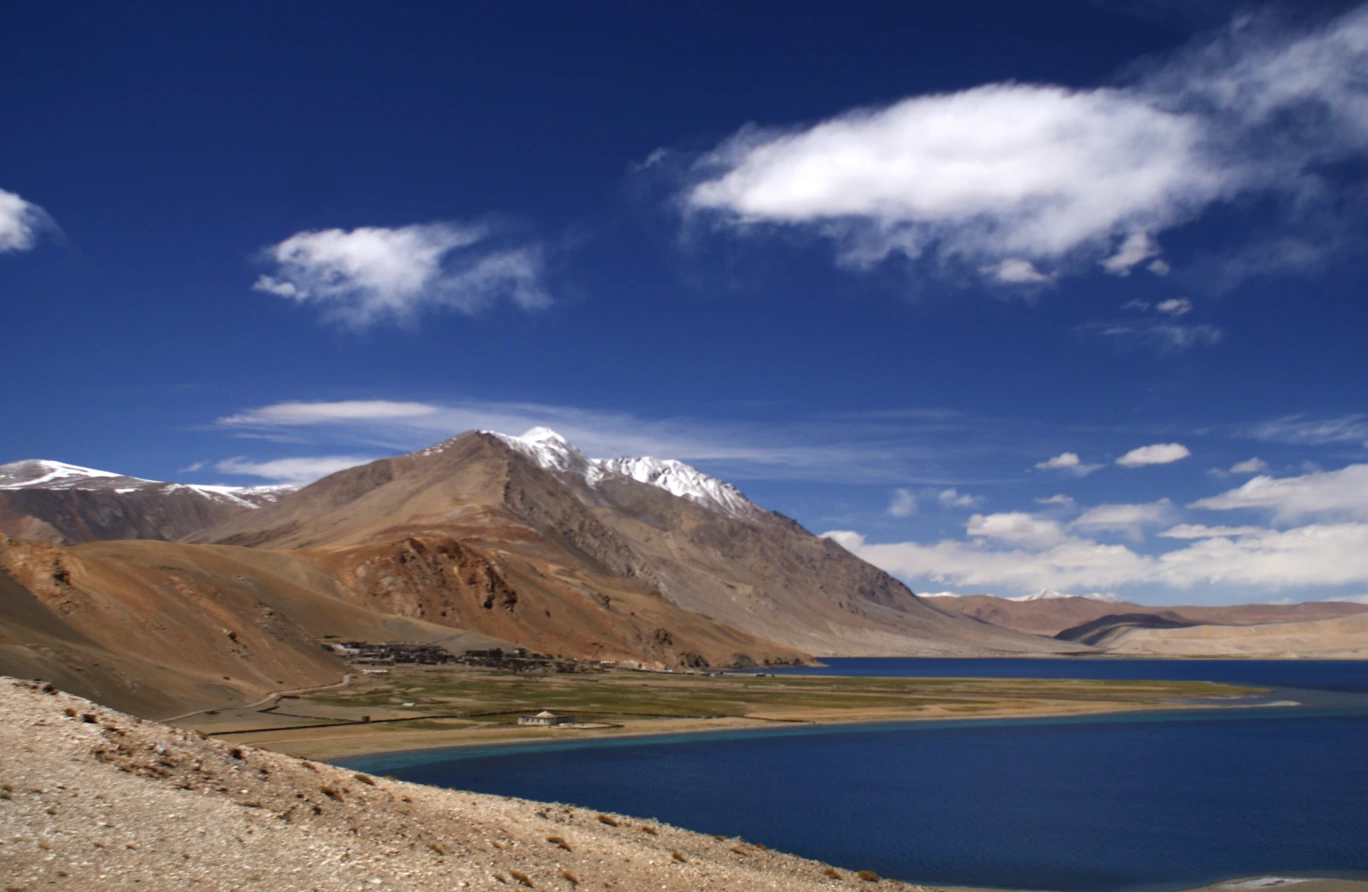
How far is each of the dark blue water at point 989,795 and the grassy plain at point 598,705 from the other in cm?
486

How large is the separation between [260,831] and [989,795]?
40.4 m

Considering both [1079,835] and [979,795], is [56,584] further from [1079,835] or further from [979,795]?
[1079,835]

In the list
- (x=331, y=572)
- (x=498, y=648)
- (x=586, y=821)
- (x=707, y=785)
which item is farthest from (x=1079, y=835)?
(x=331, y=572)

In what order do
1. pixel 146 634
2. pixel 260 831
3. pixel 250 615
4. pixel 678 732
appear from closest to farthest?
pixel 260 831 < pixel 146 634 < pixel 678 732 < pixel 250 615

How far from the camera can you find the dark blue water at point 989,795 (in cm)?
3791

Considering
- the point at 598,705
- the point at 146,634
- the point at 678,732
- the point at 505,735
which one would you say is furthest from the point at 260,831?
the point at 598,705

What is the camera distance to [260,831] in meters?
20.4

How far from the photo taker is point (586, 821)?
95.2 ft

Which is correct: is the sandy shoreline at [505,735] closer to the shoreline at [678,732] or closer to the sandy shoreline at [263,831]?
the shoreline at [678,732]

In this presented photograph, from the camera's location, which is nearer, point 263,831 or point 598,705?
point 263,831

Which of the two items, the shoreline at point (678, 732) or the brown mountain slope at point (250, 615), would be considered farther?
the brown mountain slope at point (250, 615)

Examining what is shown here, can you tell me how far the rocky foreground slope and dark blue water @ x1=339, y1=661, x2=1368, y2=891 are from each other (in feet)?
37.4

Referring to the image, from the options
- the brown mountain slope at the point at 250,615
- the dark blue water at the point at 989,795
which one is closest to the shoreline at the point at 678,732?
the dark blue water at the point at 989,795

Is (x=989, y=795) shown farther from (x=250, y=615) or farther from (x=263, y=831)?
(x=250, y=615)
